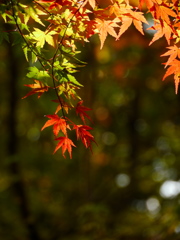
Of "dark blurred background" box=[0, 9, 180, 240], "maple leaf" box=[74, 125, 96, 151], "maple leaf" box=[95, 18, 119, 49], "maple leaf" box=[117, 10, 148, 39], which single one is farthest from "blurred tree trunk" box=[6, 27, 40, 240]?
"maple leaf" box=[117, 10, 148, 39]

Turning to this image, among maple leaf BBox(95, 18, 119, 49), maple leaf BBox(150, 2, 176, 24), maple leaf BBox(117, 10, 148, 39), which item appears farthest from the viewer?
maple leaf BBox(95, 18, 119, 49)

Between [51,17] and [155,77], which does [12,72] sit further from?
[51,17]

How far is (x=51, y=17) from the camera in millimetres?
1646

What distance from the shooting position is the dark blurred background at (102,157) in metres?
4.80

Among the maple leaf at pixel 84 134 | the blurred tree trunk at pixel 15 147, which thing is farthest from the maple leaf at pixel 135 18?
the blurred tree trunk at pixel 15 147

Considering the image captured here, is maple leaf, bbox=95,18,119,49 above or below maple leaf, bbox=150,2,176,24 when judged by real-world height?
below

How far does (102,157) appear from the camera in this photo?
754 centimetres

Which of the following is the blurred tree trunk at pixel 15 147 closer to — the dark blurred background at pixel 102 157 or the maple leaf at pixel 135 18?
the dark blurred background at pixel 102 157

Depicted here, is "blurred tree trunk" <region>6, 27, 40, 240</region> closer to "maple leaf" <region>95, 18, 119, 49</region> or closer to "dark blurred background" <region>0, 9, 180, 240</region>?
"dark blurred background" <region>0, 9, 180, 240</region>

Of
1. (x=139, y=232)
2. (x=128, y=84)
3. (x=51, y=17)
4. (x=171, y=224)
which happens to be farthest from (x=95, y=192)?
(x=51, y=17)

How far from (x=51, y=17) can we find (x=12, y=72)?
3952mm

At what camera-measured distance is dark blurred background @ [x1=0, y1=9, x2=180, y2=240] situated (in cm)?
480

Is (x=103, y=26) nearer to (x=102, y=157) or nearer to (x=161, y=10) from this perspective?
(x=161, y=10)

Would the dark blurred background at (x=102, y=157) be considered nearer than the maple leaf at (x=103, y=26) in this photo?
No
